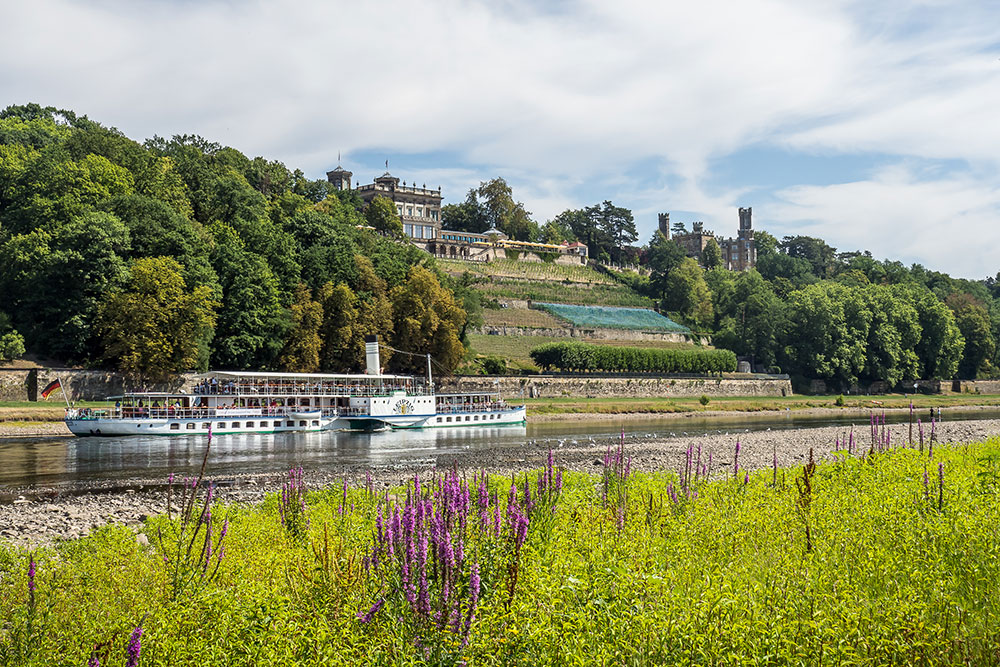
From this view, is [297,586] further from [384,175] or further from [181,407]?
[384,175]

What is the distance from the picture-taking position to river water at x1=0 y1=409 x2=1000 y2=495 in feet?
102

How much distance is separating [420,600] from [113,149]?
89.5m

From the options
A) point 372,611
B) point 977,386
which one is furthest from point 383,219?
point 372,611

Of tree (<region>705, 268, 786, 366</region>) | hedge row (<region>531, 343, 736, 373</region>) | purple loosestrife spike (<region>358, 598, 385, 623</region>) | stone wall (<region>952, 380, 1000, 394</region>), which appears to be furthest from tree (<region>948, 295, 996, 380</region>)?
purple loosestrife spike (<region>358, 598, 385, 623</region>)

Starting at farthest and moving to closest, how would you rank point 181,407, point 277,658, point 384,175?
point 384,175 < point 181,407 < point 277,658

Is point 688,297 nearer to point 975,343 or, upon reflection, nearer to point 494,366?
point 975,343

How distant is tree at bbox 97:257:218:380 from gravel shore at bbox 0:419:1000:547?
29.5m

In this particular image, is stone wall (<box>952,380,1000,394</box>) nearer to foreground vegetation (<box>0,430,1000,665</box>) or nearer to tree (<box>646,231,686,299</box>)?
tree (<box>646,231,686,299</box>)

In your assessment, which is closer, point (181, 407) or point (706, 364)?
point (181, 407)

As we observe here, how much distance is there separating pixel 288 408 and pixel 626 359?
48760 mm

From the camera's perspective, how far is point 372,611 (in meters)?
7.44

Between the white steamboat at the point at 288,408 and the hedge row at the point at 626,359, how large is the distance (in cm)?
2586

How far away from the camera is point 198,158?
109 metres

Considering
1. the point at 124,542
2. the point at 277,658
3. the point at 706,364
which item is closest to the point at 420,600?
the point at 277,658
